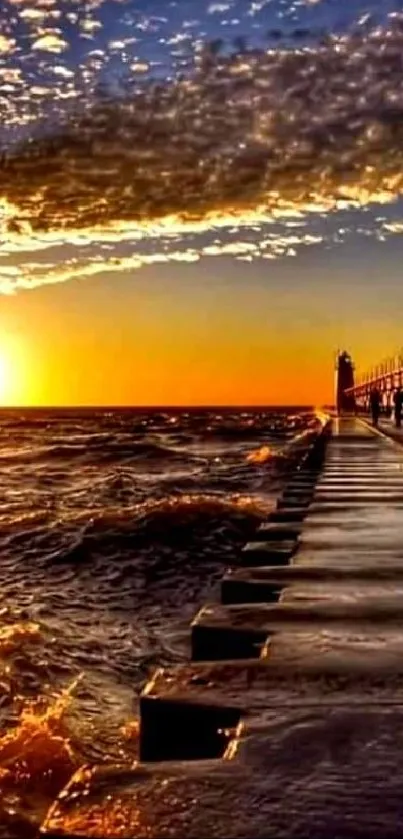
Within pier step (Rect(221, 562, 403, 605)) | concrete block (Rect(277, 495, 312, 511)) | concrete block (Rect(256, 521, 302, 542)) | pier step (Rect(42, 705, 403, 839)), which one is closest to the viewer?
pier step (Rect(42, 705, 403, 839))

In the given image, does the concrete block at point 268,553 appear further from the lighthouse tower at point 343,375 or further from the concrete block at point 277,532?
the lighthouse tower at point 343,375

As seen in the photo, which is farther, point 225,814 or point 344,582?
point 344,582

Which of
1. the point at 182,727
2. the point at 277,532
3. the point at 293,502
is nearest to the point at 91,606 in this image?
the point at 293,502

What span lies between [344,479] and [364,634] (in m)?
10.0

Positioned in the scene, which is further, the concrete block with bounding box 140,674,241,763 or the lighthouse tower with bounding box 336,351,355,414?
the lighthouse tower with bounding box 336,351,355,414

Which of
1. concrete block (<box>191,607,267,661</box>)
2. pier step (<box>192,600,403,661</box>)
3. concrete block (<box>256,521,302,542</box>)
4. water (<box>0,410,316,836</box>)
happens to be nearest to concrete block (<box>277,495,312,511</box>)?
water (<box>0,410,316,836</box>)

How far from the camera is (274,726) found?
3182 millimetres

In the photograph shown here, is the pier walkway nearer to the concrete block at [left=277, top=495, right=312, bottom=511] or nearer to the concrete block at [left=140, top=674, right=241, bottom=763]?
the concrete block at [left=140, top=674, right=241, bottom=763]

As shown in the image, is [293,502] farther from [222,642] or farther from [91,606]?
[222,642]

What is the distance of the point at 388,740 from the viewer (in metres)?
3.11

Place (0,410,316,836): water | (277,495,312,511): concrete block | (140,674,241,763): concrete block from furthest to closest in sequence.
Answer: (277,495,312,511): concrete block → (0,410,316,836): water → (140,674,241,763): concrete block

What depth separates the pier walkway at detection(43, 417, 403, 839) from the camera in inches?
96.3

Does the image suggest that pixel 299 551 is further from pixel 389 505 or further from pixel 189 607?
pixel 189 607

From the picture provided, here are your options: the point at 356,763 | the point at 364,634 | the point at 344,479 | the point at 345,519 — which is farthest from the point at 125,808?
the point at 344,479
